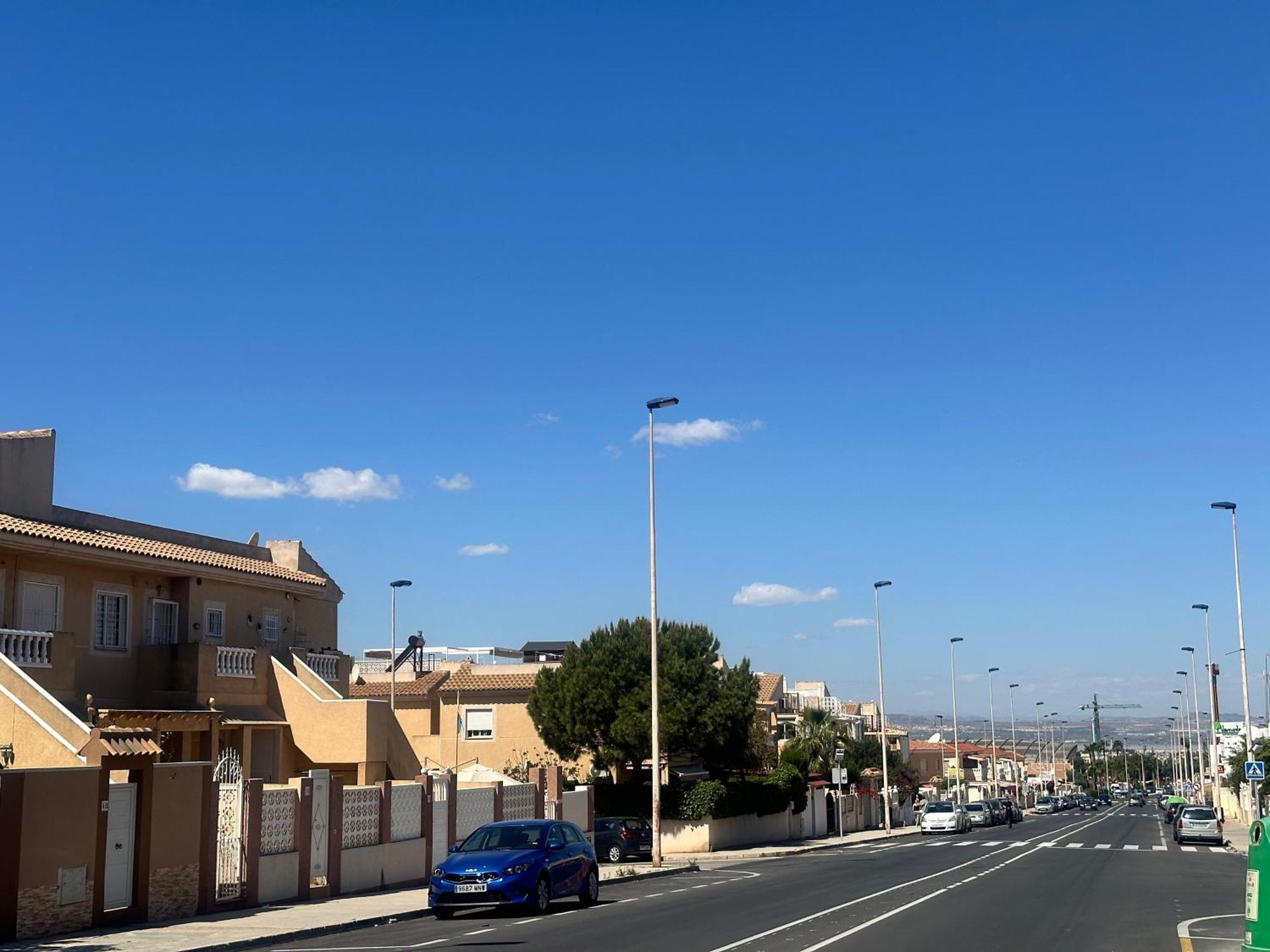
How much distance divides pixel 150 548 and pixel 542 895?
1535 cm

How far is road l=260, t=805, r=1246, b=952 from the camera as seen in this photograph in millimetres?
17375

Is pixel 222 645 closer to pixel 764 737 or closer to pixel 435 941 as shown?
pixel 435 941

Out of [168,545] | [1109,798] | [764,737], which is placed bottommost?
[1109,798]

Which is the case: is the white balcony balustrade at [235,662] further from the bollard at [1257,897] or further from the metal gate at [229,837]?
the bollard at [1257,897]

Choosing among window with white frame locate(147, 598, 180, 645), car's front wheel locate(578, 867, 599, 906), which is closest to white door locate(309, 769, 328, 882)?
car's front wheel locate(578, 867, 599, 906)

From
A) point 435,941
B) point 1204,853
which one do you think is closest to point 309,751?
point 435,941

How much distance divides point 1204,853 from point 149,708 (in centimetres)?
3352

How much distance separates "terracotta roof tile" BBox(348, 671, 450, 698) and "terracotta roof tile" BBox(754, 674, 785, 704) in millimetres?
26525

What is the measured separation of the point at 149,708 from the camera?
3133 cm

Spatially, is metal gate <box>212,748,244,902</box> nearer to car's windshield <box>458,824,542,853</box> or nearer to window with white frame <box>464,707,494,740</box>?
car's windshield <box>458,824,542,853</box>

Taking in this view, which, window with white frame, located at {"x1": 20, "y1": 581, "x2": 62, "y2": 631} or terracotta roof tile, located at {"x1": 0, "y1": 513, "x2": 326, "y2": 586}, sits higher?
terracotta roof tile, located at {"x1": 0, "y1": 513, "x2": 326, "y2": 586}

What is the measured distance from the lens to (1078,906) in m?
22.9

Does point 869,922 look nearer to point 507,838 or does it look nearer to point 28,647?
point 507,838

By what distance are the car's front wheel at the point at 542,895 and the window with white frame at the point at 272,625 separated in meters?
16.8
